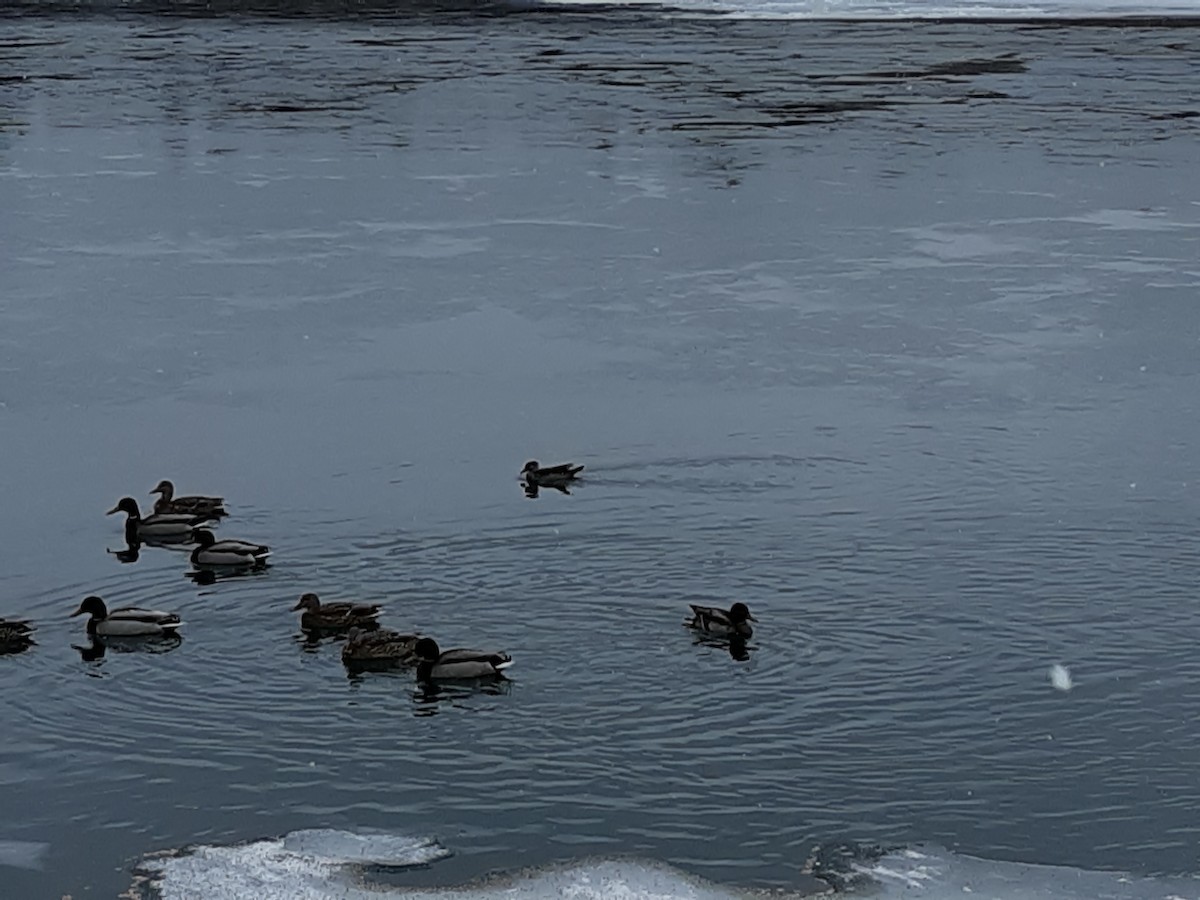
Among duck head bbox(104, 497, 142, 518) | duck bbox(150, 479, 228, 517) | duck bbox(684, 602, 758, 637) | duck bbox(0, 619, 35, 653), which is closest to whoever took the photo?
duck bbox(684, 602, 758, 637)

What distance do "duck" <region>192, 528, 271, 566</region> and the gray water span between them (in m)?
0.16

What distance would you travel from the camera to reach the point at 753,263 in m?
18.0

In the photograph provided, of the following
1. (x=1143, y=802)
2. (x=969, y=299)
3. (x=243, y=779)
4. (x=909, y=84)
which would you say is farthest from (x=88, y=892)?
(x=909, y=84)

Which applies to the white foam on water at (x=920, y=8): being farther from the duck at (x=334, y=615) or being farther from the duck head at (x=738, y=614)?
the duck head at (x=738, y=614)

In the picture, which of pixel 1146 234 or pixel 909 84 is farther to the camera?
pixel 909 84

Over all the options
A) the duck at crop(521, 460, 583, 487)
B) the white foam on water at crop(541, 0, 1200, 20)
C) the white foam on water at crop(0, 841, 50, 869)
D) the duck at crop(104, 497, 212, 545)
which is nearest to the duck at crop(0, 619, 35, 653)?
the duck at crop(104, 497, 212, 545)

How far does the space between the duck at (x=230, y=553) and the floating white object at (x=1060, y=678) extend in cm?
418

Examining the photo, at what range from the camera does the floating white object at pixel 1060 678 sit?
877 cm

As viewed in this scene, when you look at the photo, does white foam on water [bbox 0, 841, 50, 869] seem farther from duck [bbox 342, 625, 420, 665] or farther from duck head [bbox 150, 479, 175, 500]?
duck head [bbox 150, 479, 175, 500]

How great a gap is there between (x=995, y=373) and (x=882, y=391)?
37.5 inches

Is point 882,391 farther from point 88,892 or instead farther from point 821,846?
point 88,892

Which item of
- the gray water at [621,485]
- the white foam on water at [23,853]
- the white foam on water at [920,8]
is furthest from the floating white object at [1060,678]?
the white foam on water at [920,8]

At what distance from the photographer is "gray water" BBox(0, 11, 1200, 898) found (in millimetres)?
7820

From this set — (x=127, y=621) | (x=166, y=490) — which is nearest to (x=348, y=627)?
(x=127, y=621)
